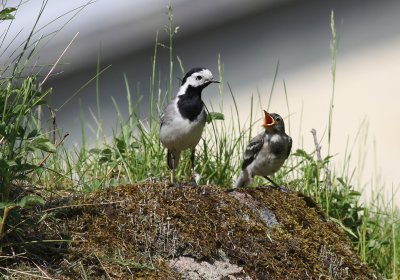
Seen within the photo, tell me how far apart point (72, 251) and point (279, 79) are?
16.0 ft

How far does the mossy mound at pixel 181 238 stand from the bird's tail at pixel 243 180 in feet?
3.20

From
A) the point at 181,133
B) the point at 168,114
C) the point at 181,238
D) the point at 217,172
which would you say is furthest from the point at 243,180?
the point at 181,238

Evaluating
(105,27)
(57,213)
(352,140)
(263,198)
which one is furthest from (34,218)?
(105,27)

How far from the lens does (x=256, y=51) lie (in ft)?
33.3

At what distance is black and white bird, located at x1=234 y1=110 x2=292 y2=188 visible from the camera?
748 cm

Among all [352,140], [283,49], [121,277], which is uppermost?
[283,49]

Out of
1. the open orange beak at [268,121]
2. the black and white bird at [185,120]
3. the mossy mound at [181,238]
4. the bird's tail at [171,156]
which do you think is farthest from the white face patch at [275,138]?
the mossy mound at [181,238]

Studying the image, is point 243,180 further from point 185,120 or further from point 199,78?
point 199,78

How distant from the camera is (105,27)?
10.6 meters

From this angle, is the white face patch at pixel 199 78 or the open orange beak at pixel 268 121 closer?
the white face patch at pixel 199 78

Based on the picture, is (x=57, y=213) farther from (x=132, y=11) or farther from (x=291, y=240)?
(x=132, y=11)

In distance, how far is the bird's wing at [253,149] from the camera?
24.4 ft

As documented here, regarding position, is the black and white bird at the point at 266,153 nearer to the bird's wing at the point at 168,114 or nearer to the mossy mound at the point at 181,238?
the bird's wing at the point at 168,114

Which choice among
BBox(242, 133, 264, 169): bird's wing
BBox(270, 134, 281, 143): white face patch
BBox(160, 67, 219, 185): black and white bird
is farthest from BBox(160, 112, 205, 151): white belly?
BBox(270, 134, 281, 143): white face patch
